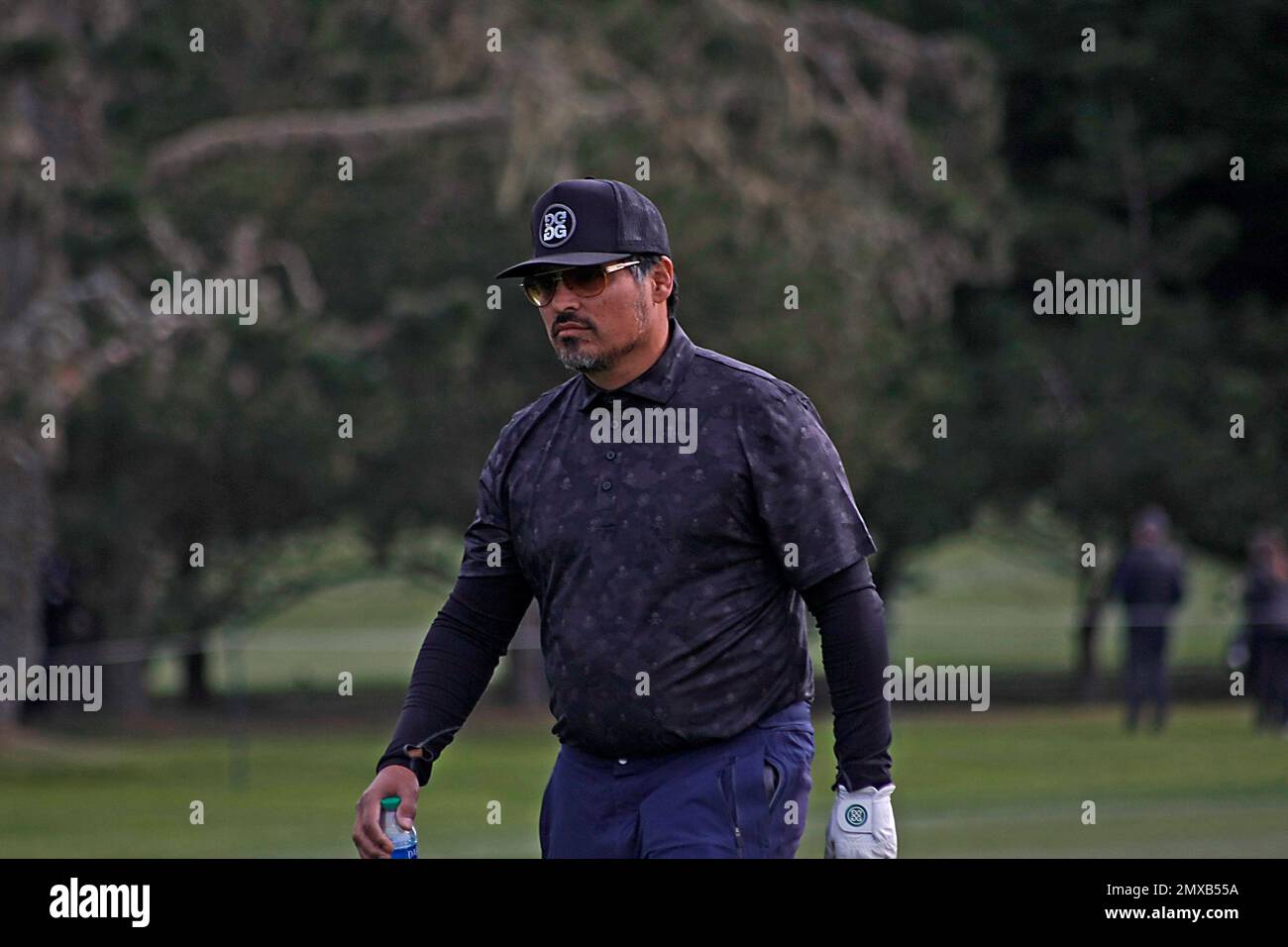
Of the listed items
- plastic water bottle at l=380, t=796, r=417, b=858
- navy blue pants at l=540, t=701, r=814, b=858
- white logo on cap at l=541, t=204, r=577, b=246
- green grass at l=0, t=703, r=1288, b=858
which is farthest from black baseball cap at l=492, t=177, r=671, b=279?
green grass at l=0, t=703, r=1288, b=858

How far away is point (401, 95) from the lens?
2759 cm

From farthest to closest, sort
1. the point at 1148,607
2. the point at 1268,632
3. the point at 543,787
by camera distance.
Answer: the point at 1148,607
the point at 1268,632
the point at 543,787

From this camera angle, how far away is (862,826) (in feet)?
18.3

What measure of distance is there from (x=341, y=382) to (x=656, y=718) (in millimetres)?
18241

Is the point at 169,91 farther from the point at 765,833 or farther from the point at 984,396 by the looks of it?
the point at 765,833

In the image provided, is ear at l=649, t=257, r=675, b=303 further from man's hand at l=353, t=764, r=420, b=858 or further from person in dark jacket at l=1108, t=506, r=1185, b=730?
person in dark jacket at l=1108, t=506, r=1185, b=730

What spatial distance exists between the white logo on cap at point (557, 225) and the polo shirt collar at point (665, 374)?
1.16 ft

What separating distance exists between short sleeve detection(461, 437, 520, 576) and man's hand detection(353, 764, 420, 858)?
1.76 ft

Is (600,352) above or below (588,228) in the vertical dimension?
below

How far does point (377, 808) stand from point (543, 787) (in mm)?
13100

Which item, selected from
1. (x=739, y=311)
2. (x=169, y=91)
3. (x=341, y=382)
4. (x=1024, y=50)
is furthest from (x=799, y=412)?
(x=1024, y=50)

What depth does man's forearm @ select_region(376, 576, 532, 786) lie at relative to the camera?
6262 millimetres

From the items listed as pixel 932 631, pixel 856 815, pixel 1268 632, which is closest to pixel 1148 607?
pixel 1268 632

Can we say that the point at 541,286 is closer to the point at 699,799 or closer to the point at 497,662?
the point at 497,662
